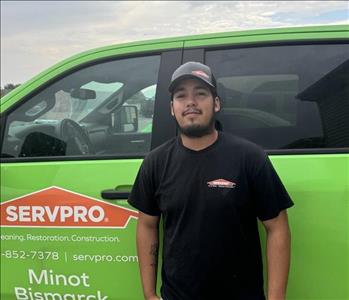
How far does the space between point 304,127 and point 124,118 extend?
916 mm

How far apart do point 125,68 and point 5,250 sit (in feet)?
3.72

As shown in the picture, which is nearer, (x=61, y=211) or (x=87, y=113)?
(x=61, y=211)

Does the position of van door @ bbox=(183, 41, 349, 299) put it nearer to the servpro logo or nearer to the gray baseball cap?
the gray baseball cap

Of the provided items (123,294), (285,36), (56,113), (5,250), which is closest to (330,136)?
(285,36)

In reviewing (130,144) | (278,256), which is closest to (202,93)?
(130,144)

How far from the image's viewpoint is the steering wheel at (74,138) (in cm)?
240

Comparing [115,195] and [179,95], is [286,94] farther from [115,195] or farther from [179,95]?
[115,195]

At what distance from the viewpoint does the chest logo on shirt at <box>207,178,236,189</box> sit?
70.6 inches

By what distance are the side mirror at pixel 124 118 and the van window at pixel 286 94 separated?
46 cm

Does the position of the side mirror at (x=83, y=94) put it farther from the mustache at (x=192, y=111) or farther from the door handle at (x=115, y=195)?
the mustache at (x=192, y=111)

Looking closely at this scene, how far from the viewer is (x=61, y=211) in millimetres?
2260

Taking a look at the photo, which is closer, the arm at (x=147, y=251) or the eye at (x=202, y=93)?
the eye at (x=202, y=93)

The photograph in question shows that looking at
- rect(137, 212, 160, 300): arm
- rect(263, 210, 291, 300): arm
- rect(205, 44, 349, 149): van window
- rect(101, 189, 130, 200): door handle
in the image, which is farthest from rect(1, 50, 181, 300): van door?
rect(263, 210, 291, 300): arm

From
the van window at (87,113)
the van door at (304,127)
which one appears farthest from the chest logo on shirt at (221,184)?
Result: the van window at (87,113)
